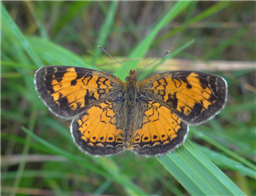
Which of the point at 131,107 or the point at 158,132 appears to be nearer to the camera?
the point at 158,132

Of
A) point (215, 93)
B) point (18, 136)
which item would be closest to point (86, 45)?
point (18, 136)

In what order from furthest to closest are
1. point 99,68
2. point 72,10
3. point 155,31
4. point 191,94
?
point 72,10 < point 99,68 < point 155,31 < point 191,94

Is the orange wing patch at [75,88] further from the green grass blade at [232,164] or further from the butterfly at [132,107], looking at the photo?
the green grass blade at [232,164]

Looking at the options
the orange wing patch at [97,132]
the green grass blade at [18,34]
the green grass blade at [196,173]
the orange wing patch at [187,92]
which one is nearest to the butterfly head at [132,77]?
the orange wing patch at [187,92]

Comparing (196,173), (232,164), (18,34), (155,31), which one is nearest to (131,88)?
(155,31)

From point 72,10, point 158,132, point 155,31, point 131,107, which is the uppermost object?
point 72,10

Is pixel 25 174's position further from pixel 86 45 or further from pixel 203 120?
pixel 203 120

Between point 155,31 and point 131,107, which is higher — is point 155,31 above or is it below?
above

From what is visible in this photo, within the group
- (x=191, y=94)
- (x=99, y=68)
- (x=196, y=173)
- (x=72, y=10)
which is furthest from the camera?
(x=72, y=10)

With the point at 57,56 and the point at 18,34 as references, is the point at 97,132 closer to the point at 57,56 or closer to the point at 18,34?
the point at 57,56
